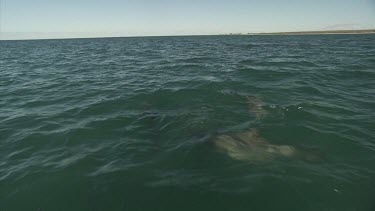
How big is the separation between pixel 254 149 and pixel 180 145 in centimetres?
213

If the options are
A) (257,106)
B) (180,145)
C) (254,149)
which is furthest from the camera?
(257,106)

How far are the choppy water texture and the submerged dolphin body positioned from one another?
0.81 ft

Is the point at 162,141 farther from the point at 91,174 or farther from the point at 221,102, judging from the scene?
the point at 221,102

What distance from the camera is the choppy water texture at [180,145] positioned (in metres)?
5.63

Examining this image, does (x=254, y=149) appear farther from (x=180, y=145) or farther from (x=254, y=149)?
(x=180, y=145)

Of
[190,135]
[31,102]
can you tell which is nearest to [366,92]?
[190,135]

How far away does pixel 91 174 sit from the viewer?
257 inches

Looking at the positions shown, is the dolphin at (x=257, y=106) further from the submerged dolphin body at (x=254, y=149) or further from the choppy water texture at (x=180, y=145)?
the submerged dolphin body at (x=254, y=149)

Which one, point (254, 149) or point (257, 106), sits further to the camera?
point (257, 106)

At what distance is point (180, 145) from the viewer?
7.86 meters

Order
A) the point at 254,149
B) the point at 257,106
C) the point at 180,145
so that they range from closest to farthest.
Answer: the point at 254,149 < the point at 180,145 < the point at 257,106

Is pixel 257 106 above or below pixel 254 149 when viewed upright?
above

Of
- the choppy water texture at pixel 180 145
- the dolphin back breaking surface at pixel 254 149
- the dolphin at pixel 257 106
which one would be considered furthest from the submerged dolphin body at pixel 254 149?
the dolphin at pixel 257 106

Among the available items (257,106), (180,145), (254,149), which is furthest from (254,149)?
(257,106)
